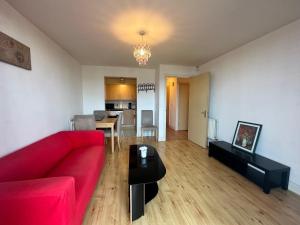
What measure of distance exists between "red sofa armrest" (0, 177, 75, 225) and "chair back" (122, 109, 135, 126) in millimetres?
4232

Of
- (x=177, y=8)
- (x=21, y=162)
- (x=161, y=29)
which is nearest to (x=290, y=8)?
(x=177, y=8)

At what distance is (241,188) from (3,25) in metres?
3.58

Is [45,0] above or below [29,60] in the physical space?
above

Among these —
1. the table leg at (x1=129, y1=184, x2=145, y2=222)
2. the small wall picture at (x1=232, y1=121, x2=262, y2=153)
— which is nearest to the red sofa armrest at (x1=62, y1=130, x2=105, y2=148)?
the table leg at (x1=129, y1=184, x2=145, y2=222)

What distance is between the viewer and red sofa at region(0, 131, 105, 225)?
35.0 inches

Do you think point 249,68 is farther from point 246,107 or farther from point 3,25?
point 3,25

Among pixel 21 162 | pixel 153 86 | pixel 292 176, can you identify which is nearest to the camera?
pixel 21 162

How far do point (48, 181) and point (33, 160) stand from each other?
2.68 ft

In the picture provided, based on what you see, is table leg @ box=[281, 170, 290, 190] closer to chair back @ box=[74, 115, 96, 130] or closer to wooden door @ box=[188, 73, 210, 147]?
wooden door @ box=[188, 73, 210, 147]

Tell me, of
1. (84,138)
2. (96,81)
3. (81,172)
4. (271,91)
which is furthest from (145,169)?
(96,81)

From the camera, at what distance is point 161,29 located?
2266 millimetres

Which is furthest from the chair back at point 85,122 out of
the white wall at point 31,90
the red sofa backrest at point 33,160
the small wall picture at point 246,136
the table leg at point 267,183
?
the table leg at point 267,183

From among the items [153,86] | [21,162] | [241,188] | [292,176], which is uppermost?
[153,86]

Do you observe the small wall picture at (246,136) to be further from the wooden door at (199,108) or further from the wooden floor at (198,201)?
the wooden door at (199,108)
